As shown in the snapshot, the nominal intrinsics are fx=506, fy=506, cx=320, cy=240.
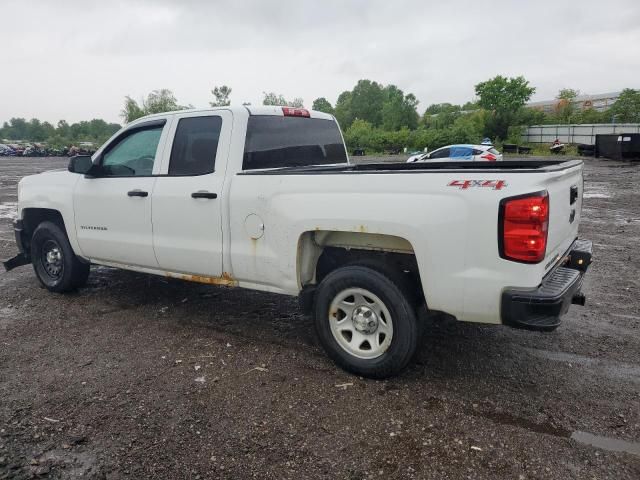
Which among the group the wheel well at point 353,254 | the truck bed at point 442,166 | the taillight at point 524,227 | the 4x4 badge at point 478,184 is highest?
the truck bed at point 442,166

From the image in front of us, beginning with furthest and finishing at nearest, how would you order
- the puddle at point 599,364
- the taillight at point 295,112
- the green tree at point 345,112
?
the green tree at point 345,112
the taillight at point 295,112
the puddle at point 599,364

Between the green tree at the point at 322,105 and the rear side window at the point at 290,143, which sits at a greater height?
the green tree at the point at 322,105

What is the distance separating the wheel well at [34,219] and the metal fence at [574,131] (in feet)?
168

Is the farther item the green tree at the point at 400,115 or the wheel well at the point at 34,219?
the green tree at the point at 400,115

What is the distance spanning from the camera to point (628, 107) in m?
72.2

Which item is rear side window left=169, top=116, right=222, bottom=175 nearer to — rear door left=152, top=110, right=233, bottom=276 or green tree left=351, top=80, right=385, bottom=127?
rear door left=152, top=110, right=233, bottom=276

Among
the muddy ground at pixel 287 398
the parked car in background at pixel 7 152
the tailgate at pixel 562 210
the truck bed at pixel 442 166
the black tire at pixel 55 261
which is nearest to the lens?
the muddy ground at pixel 287 398

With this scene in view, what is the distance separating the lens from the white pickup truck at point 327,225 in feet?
9.95

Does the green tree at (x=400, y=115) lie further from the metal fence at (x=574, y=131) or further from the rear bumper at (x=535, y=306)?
the rear bumper at (x=535, y=306)

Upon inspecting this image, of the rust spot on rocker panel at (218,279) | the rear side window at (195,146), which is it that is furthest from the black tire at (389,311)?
the rear side window at (195,146)

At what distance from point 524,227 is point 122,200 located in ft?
12.0

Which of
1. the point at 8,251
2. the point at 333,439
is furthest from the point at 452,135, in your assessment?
the point at 333,439

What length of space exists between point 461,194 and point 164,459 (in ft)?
7.54

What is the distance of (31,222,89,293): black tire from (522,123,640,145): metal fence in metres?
51.1
